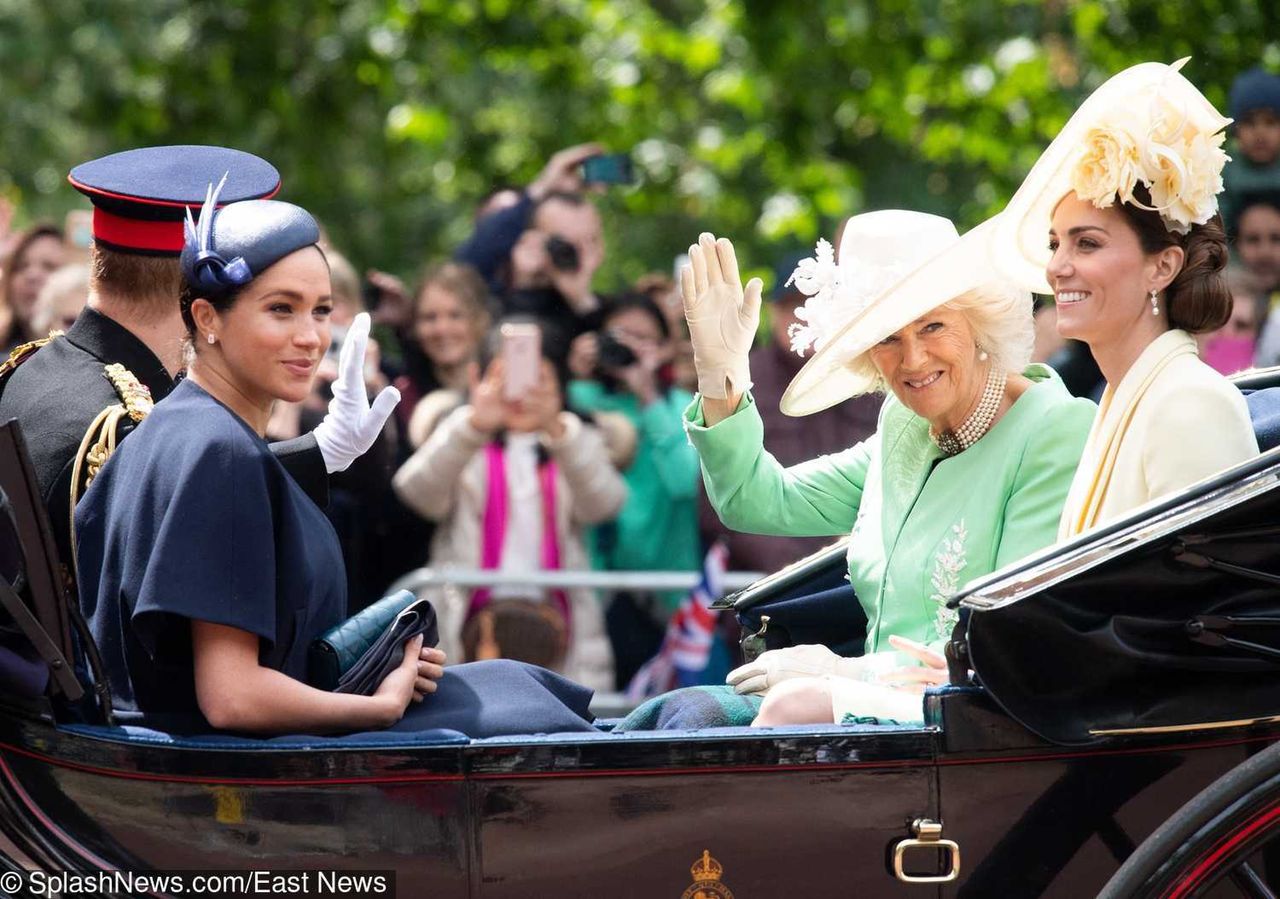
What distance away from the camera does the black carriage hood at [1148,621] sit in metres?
2.80

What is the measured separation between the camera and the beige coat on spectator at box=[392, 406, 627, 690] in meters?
6.26

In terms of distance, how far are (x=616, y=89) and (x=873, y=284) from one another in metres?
7.15

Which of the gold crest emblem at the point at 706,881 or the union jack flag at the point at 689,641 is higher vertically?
the union jack flag at the point at 689,641

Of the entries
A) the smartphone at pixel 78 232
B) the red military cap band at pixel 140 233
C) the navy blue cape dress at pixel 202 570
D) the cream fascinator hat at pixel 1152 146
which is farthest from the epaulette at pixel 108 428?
the smartphone at pixel 78 232

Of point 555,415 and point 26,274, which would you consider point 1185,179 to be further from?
point 26,274

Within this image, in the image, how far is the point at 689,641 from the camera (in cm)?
642

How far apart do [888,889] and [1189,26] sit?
6.59m

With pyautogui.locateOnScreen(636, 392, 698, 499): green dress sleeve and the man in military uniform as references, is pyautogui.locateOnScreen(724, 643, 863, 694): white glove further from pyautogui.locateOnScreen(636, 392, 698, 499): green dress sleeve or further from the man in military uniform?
pyautogui.locateOnScreen(636, 392, 698, 499): green dress sleeve

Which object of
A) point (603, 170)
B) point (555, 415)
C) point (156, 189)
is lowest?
point (156, 189)

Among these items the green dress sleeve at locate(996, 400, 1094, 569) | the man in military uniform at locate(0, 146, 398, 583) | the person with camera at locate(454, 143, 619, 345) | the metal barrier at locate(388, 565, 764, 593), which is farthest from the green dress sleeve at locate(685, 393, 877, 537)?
the person with camera at locate(454, 143, 619, 345)

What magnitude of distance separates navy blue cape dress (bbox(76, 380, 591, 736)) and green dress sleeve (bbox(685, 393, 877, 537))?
0.72 meters

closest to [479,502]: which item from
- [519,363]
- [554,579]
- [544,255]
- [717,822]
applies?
[554,579]

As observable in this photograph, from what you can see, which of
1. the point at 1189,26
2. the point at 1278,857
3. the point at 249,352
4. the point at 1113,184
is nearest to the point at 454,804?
the point at 249,352

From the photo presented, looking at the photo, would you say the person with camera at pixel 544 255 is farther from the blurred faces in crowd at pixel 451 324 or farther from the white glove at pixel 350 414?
the white glove at pixel 350 414
